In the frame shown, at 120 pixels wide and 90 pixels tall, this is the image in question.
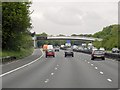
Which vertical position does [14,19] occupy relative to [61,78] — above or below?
above

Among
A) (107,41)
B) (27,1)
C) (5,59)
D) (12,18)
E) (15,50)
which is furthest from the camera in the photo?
(107,41)

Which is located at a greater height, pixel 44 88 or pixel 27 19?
pixel 27 19

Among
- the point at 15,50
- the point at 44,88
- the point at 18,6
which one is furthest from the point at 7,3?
the point at 44,88

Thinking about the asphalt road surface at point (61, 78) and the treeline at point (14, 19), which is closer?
the asphalt road surface at point (61, 78)

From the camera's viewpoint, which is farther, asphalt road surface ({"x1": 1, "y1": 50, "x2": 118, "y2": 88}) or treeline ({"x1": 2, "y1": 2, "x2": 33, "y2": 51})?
treeline ({"x1": 2, "y1": 2, "x2": 33, "y2": 51})

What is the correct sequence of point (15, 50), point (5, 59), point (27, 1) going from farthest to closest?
1. point (15, 50)
2. point (27, 1)
3. point (5, 59)

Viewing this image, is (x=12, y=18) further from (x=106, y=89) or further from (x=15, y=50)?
(x=106, y=89)

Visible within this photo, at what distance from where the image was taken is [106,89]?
1591 centimetres

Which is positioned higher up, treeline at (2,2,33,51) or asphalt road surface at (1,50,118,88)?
treeline at (2,2,33,51)

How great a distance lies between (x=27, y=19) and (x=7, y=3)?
4305mm

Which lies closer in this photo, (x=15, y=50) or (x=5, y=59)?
(x=5, y=59)

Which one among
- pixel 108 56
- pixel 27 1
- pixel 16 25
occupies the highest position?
pixel 27 1

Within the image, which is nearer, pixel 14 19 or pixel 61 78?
pixel 61 78

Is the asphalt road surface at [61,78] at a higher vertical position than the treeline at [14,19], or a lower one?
lower
